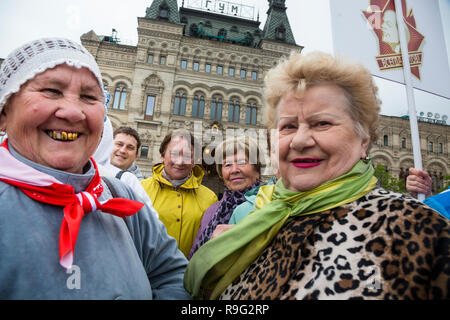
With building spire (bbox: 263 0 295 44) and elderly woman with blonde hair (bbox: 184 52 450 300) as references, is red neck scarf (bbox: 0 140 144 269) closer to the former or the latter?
elderly woman with blonde hair (bbox: 184 52 450 300)

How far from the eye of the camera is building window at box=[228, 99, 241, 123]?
841 inches

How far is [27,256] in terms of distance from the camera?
1.03m

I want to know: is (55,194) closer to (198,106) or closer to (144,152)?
(144,152)

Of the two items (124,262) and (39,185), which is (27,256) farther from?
(124,262)

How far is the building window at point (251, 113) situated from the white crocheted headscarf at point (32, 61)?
20489 mm

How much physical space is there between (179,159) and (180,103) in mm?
18196

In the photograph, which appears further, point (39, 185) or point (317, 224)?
point (317, 224)

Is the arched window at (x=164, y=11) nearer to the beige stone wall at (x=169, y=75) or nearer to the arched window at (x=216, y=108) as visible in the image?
the beige stone wall at (x=169, y=75)

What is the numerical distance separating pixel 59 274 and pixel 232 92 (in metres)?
21.2

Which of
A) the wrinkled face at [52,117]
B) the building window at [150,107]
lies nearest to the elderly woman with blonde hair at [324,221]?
the wrinkled face at [52,117]

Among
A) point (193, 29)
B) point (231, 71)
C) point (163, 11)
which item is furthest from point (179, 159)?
point (193, 29)
